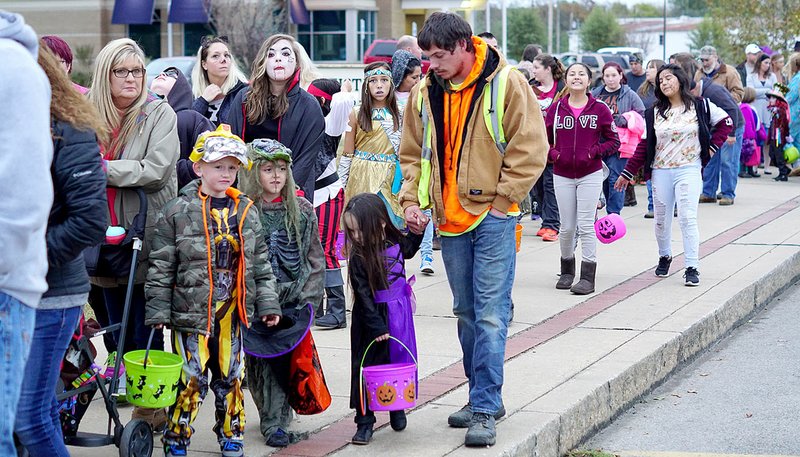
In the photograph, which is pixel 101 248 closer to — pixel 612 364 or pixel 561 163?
pixel 612 364

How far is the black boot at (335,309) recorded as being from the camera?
7875 mm

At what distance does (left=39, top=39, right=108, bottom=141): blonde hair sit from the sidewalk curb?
2.28 metres

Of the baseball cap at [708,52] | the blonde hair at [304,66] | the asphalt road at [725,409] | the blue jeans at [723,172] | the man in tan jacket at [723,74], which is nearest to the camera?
the asphalt road at [725,409]

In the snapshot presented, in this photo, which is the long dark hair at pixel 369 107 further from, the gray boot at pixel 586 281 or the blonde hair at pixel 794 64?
the blonde hair at pixel 794 64

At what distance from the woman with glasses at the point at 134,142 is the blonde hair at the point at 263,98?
113cm

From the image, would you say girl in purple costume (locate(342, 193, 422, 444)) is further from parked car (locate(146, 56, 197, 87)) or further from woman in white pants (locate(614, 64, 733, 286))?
parked car (locate(146, 56, 197, 87))

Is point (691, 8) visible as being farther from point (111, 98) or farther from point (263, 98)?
point (111, 98)

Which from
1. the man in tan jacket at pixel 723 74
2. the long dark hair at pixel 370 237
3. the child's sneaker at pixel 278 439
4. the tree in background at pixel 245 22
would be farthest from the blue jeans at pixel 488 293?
the tree in background at pixel 245 22

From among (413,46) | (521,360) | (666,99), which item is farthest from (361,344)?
(413,46)

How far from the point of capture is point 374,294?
5312mm

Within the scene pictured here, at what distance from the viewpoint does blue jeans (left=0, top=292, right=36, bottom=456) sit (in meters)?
3.32

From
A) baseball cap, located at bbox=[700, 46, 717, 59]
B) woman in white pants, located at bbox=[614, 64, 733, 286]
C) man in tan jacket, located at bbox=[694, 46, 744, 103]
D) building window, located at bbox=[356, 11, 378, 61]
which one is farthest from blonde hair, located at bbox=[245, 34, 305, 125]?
building window, located at bbox=[356, 11, 378, 61]

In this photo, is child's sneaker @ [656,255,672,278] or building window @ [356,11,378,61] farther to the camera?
building window @ [356,11,378,61]

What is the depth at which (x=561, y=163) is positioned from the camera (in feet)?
30.2
